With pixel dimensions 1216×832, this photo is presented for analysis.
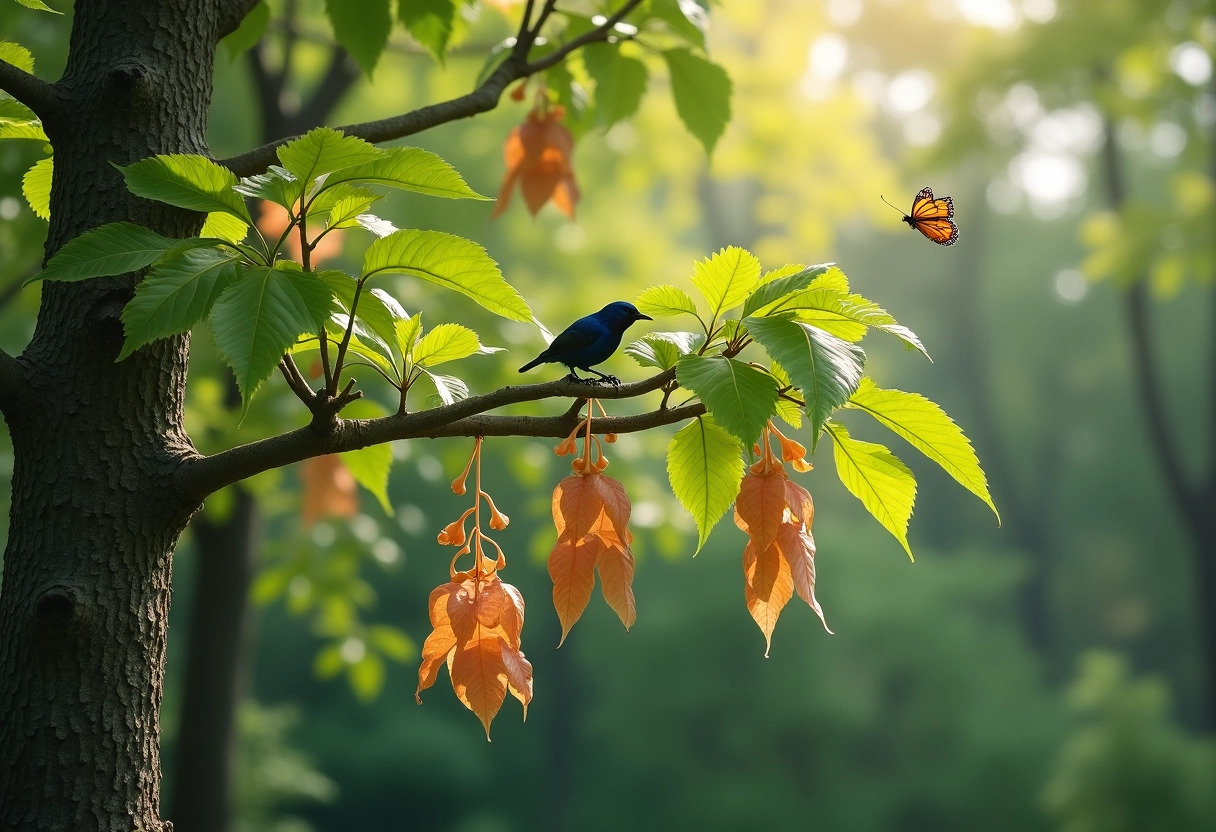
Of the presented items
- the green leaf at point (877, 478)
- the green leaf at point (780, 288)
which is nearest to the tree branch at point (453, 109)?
the green leaf at point (780, 288)

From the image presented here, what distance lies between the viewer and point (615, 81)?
1.66 metres

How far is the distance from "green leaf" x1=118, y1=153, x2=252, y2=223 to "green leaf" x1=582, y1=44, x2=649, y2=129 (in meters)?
0.86

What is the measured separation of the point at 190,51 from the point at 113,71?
0.11m

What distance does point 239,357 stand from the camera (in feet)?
2.59

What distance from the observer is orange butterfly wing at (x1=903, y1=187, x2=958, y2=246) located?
1171 mm

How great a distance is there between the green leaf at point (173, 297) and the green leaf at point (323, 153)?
10 centimetres

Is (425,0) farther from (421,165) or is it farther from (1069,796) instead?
(1069,796)

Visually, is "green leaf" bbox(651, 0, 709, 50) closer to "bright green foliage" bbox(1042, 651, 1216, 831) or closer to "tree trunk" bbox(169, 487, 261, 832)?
"tree trunk" bbox(169, 487, 261, 832)

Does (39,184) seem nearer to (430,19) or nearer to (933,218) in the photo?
(430,19)

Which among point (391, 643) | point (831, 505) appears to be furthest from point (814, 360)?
point (831, 505)

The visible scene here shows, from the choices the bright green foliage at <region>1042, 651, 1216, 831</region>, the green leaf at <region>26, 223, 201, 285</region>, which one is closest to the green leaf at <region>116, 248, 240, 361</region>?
the green leaf at <region>26, 223, 201, 285</region>

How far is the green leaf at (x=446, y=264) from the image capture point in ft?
3.03

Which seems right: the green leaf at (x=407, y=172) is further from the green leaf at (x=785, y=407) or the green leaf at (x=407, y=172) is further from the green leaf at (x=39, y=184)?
the green leaf at (x=39, y=184)

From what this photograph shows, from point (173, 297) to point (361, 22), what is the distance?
787 mm
